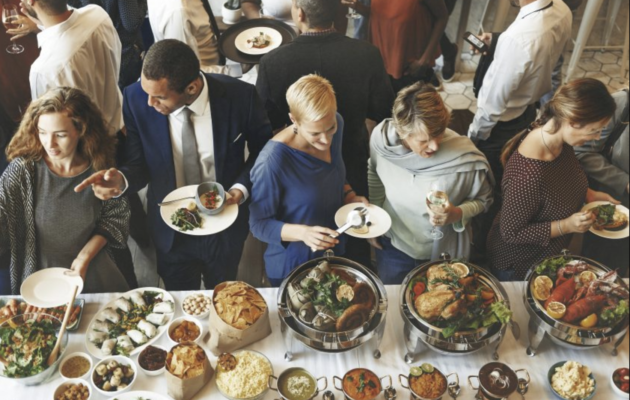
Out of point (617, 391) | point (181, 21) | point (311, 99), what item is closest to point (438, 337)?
point (617, 391)

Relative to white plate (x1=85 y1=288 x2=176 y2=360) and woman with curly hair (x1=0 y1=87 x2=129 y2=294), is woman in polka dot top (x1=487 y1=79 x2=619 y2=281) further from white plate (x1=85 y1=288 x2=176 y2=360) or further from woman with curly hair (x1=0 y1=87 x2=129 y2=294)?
woman with curly hair (x1=0 y1=87 x2=129 y2=294)

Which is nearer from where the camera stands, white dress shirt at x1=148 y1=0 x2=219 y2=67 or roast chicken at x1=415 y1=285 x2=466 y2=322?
roast chicken at x1=415 y1=285 x2=466 y2=322

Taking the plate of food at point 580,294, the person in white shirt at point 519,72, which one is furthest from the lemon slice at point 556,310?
the person in white shirt at point 519,72

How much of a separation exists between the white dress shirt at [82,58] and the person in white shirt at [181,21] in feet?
0.75

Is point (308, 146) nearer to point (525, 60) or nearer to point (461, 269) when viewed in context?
point (461, 269)

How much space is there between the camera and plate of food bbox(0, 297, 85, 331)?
2006mm

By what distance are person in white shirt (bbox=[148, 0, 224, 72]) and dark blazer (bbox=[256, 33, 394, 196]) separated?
52 centimetres

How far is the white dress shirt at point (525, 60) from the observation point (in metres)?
2.27

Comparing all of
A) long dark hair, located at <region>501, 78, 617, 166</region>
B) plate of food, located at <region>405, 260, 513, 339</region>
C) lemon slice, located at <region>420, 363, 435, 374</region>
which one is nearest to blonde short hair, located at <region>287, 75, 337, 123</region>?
plate of food, located at <region>405, 260, 513, 339</region>

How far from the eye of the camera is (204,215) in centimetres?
227

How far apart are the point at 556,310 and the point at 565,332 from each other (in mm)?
78

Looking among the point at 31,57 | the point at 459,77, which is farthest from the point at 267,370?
the point at 31,57

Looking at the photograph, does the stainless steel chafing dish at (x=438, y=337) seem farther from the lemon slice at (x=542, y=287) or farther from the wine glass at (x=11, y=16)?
the wine glass at (x=11, y=16)

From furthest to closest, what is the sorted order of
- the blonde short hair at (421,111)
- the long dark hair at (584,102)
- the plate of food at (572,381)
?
the blonde short hair at (421,111)
the long dark hair at (584,102)
the plate of food at (572,381)
